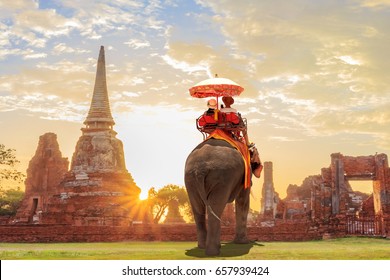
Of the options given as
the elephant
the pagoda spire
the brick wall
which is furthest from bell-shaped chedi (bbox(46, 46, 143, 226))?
the elephant

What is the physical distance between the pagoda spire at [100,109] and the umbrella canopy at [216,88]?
23.6 metres

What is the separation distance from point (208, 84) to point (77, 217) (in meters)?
19.1

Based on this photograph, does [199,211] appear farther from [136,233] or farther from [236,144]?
[136,233]

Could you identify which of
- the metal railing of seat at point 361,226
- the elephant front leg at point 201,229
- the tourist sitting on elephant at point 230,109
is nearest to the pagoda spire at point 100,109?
the metal railing of seat at point 361,226

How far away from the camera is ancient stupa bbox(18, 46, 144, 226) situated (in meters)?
26.8

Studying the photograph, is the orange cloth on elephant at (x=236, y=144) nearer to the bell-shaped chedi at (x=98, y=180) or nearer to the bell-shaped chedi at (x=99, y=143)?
the bell-shaped chedi at (x=98, y=180)

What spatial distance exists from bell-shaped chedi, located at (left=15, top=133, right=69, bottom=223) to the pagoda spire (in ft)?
19.8

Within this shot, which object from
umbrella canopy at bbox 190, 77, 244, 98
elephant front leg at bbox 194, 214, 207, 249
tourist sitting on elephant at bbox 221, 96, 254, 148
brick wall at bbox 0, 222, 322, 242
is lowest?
brick wall at bbox 0, 222, 322, 242

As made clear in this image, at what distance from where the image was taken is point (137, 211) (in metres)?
31.5

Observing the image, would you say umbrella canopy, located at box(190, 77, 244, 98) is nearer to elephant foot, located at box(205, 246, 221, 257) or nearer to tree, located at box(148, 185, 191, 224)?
elephant foot, located at box(205, 246, 221, 257)

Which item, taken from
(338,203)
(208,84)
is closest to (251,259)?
(208,84)

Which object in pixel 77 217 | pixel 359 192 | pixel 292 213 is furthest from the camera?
pixel 359 192

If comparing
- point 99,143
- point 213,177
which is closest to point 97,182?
point 99,143
